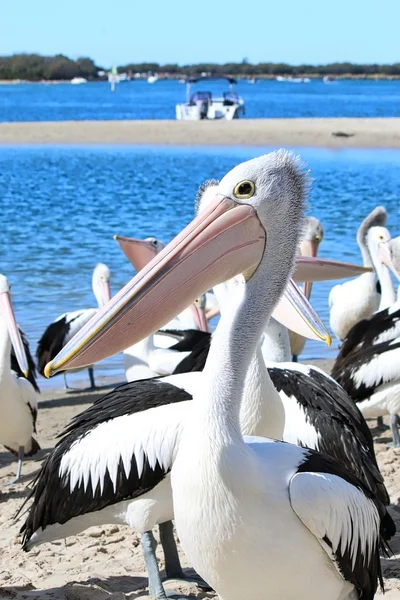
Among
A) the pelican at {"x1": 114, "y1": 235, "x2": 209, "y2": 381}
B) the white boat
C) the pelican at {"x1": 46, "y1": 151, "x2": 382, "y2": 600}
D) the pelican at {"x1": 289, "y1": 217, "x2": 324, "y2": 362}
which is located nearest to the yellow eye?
the pelican at {"x1": 46, "y1": 151, "x2": 382, "y2": 600}

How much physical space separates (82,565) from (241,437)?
5.01 feet

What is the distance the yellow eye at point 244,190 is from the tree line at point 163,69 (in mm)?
108083

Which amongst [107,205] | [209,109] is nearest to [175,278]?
[107,205]

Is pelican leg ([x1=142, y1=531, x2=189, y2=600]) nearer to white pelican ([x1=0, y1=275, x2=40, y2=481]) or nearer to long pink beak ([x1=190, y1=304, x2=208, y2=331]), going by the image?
white pelican ([x1=0, y1=275, x2=40, y2=481])

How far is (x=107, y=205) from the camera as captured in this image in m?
16.1

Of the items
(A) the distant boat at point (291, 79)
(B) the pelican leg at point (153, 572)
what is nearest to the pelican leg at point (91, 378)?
(B) the pelican leg at point (153, 572)

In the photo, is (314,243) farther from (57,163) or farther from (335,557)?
(57,163)

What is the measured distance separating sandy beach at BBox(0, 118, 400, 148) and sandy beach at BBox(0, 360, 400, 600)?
23.6 metres

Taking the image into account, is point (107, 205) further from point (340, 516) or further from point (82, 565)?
point (340, 516)

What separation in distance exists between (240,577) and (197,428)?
0.41m

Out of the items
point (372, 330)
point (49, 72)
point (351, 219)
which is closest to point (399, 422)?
point (372, 330)

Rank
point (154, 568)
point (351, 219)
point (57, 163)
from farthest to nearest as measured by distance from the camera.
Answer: point (57, 163) < point (351, 219) < point (154, 568)

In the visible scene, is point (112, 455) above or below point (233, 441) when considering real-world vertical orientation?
below

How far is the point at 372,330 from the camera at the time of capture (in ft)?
18.2
